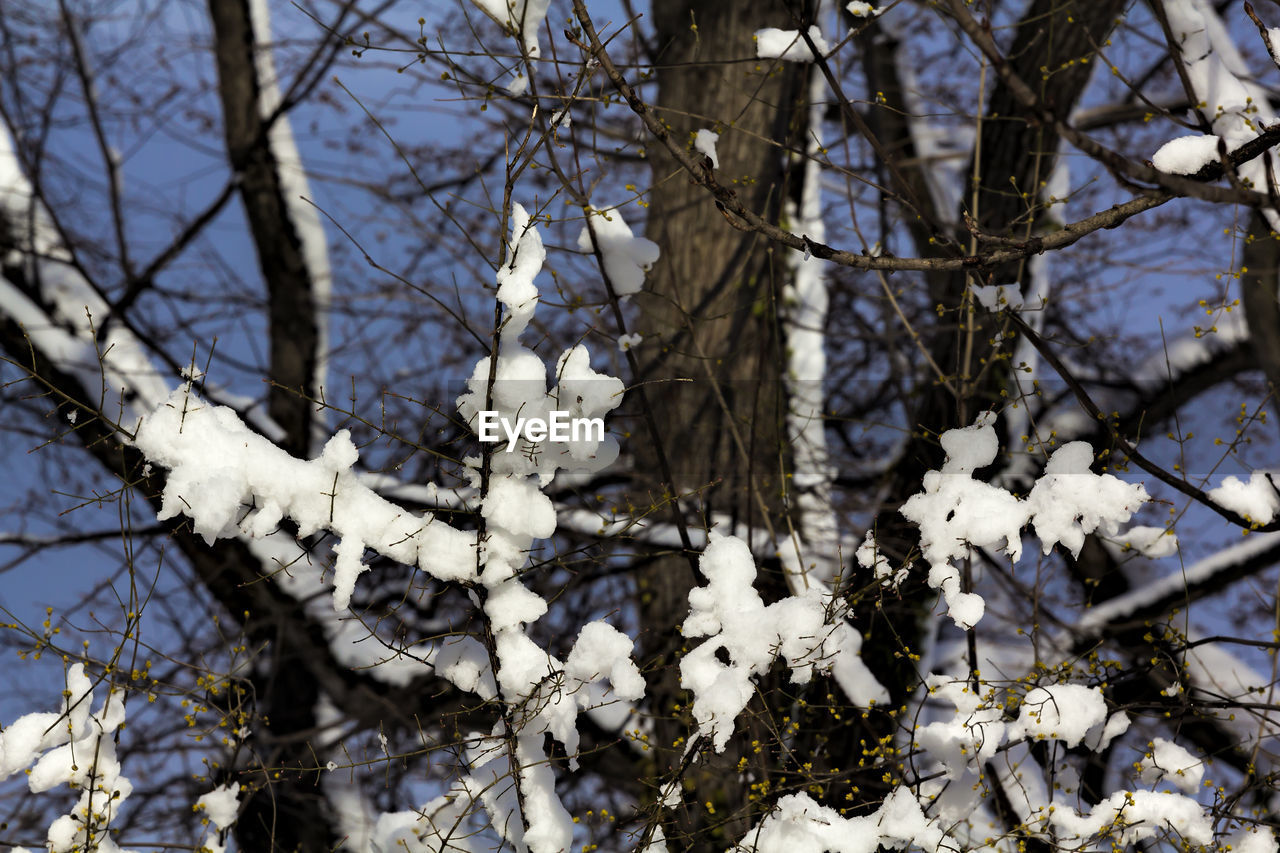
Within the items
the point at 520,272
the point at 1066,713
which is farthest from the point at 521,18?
the point at 1066,713

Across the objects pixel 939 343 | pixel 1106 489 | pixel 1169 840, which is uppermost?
pixel 939 343

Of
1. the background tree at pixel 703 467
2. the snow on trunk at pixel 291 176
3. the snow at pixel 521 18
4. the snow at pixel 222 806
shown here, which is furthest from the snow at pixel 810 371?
the snow on trunk at pixel 291 176

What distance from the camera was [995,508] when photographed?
172 cm

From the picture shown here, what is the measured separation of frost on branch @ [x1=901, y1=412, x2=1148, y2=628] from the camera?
5.59ft

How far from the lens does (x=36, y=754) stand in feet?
5.91

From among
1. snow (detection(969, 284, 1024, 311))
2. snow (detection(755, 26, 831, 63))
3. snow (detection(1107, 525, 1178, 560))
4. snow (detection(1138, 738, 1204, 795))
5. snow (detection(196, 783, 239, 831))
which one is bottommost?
snow (detection(1138, 738, 1204, 795))

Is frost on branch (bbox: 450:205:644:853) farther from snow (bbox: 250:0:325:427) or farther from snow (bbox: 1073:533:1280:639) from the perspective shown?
snow (bbox: 250:0:325:427)

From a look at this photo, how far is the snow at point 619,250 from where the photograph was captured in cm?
203

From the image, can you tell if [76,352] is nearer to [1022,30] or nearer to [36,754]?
[36,754]

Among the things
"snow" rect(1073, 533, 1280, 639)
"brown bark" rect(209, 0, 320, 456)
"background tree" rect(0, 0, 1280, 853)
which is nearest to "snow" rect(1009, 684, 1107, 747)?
"background tree" rect(0, 0, 1280, 853)

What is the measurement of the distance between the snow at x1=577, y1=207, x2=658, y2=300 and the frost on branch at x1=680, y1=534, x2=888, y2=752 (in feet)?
2.09

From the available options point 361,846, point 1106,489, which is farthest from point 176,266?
point 1106,489

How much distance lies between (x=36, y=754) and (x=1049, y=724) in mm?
1998

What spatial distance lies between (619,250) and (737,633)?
0.87 meters
